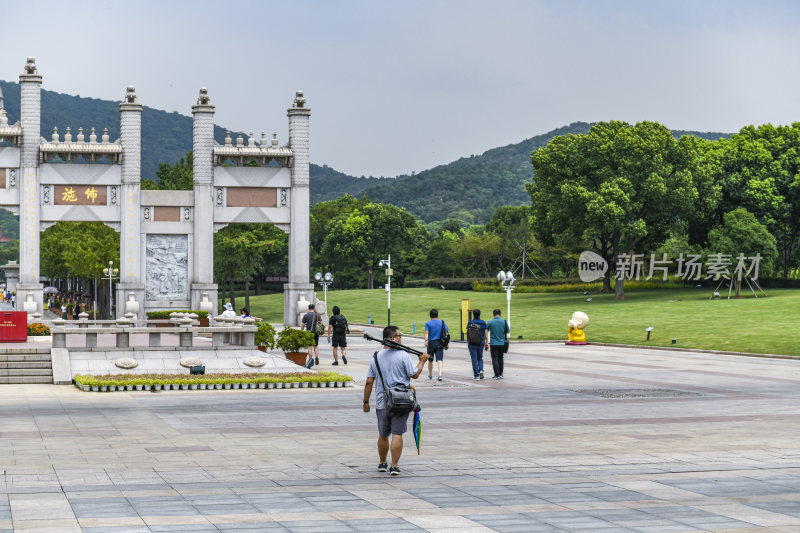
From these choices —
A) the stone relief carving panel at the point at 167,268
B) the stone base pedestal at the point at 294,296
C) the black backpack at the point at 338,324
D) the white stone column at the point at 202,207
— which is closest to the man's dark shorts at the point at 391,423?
the black backpack at the point at 338,324

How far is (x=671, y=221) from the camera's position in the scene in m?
77.8

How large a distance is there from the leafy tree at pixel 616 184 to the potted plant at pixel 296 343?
4270cm

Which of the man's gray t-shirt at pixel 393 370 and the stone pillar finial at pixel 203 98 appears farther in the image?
the stone pillar finial at pixel 203 98

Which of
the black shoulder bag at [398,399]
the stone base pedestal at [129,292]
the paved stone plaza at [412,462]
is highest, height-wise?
the stone base pedestal at [129,292]

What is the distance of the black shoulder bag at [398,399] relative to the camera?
13.5 metres

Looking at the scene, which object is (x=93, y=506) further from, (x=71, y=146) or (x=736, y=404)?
(x=71, y=146)

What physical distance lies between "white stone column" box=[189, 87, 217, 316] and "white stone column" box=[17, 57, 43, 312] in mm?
8021

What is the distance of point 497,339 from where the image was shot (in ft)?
93.8

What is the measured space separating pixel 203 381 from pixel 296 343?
6.49 m

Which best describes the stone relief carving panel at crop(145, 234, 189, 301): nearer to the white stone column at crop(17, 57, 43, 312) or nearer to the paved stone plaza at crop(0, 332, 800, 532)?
the white stone column at crop(17, 57, 43, 312)

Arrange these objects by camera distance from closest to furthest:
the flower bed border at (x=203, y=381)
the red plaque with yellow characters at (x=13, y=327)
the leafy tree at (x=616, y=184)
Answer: the flower bed border at (x=203, y=381) → the red plaque with yellow characters at (x=13, y=327) → the leafy tree at (x=616, y=184)

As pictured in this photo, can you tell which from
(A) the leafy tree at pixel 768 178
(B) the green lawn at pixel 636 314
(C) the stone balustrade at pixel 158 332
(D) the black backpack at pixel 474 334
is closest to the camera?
(D) the black backpack at pixel 474 334

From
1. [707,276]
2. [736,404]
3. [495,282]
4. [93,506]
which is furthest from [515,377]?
[495,282]

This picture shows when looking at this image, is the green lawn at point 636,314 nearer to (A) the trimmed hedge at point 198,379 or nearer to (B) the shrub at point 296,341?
(B) the shrub at point 296,341
